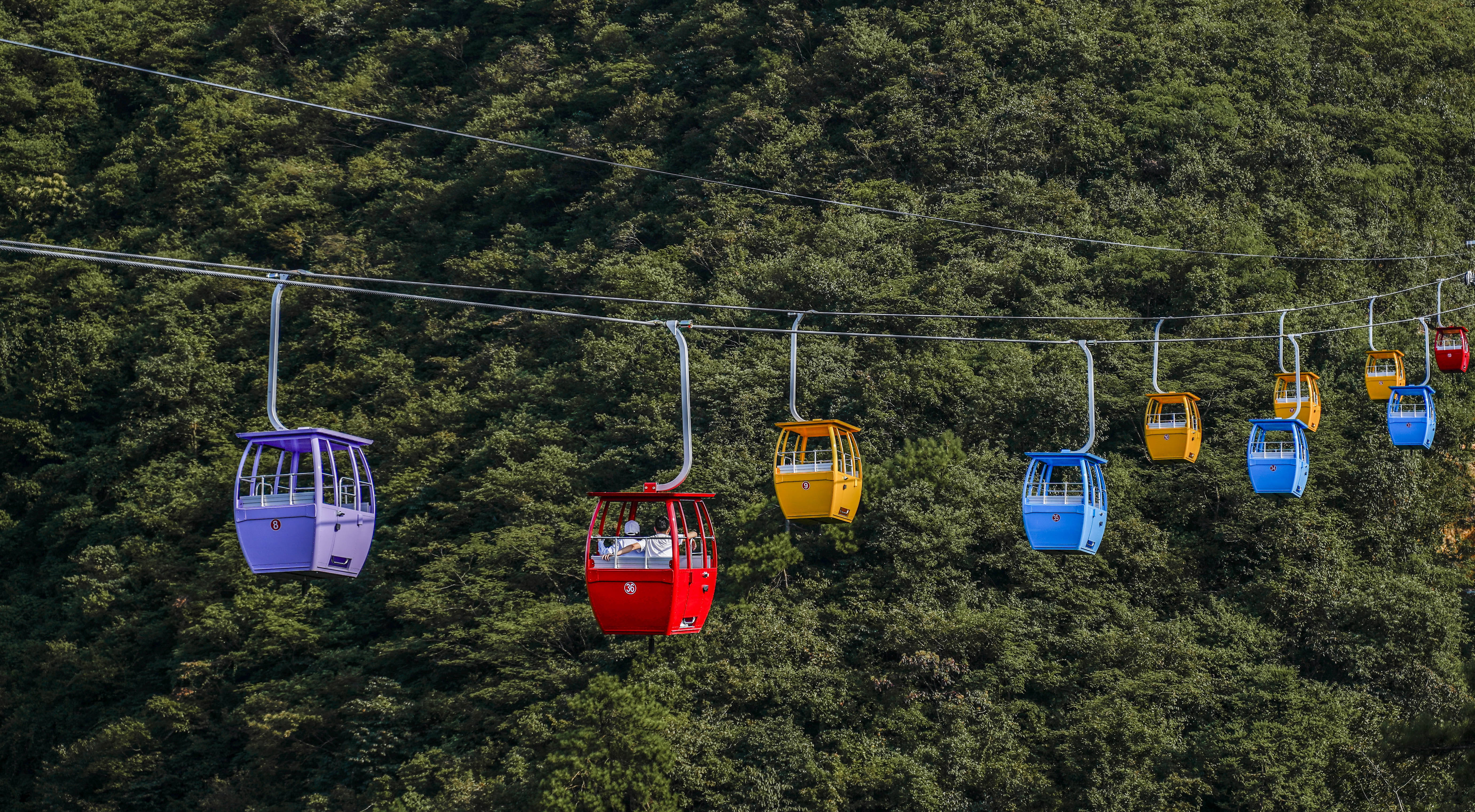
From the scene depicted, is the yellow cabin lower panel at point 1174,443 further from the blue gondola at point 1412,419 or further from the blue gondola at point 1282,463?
the blue gondola at point 1412,419

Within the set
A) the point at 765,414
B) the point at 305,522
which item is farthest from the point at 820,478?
the point at 765,414

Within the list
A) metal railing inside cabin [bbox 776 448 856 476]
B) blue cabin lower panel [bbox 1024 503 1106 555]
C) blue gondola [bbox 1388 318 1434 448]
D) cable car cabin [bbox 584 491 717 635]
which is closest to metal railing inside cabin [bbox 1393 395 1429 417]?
blue gondola [bbox 1388 318 1434 448]

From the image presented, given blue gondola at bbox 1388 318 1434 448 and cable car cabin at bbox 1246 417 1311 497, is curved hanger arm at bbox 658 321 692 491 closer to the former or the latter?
cable car cabin at bbox 1246 417 1311 497

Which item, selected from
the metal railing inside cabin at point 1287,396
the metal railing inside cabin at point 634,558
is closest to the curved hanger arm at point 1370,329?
the metal railing inside cabin at point 1287,396

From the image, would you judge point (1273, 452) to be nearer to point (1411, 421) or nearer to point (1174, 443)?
point (1174, 443)

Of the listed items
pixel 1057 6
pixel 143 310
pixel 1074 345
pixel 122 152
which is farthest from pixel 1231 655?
pixel 122 152

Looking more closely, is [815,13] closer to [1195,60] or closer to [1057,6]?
[1057,6]
